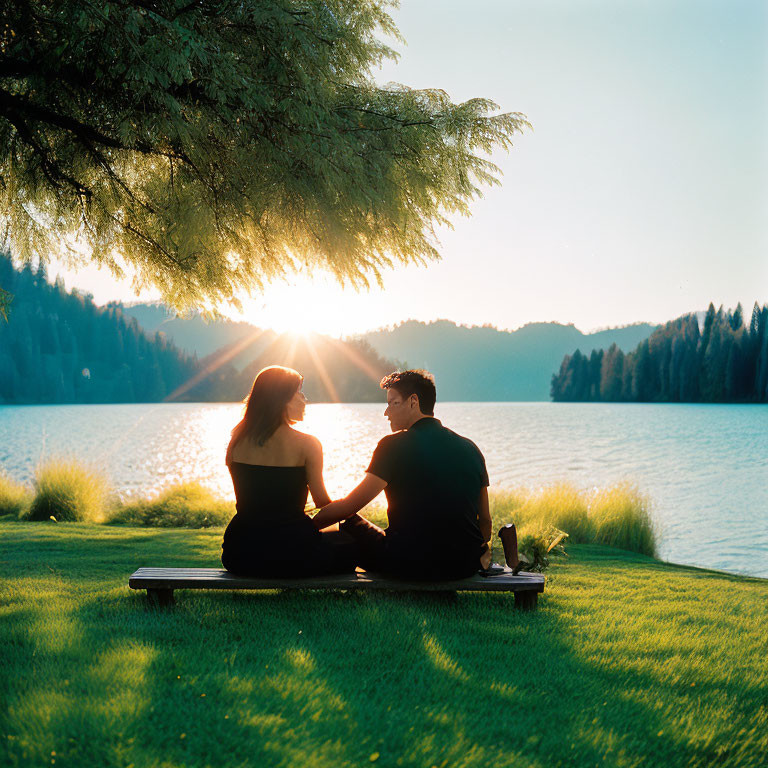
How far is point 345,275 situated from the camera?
6215 mm

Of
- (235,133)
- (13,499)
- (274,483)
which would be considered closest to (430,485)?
(274,483)

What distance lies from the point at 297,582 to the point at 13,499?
11734mm

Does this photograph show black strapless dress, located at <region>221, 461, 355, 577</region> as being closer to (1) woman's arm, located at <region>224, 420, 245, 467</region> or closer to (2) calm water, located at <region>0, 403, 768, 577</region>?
(1) woman's arm, located at <region>224, 420, 245, 467</region>

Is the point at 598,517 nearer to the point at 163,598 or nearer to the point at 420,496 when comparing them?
the point at 420,496

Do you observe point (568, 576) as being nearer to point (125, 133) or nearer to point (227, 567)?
point (227, 567)

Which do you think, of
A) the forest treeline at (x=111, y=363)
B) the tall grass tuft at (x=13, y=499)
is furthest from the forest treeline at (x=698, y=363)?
the tall grass tuft at (x=13, y=499)

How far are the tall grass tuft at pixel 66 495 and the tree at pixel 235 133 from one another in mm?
7354

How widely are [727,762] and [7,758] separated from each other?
290cm

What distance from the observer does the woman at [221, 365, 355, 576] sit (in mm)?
4219

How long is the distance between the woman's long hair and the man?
687 mm

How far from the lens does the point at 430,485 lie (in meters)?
4.25

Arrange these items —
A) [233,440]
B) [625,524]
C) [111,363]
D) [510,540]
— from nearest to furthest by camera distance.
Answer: [233,440] → [510,540] → [625,524] → [111,363]

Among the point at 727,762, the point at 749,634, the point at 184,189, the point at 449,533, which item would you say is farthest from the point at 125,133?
the point at 749,634

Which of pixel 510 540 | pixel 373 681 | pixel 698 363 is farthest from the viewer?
pixel 698 363
